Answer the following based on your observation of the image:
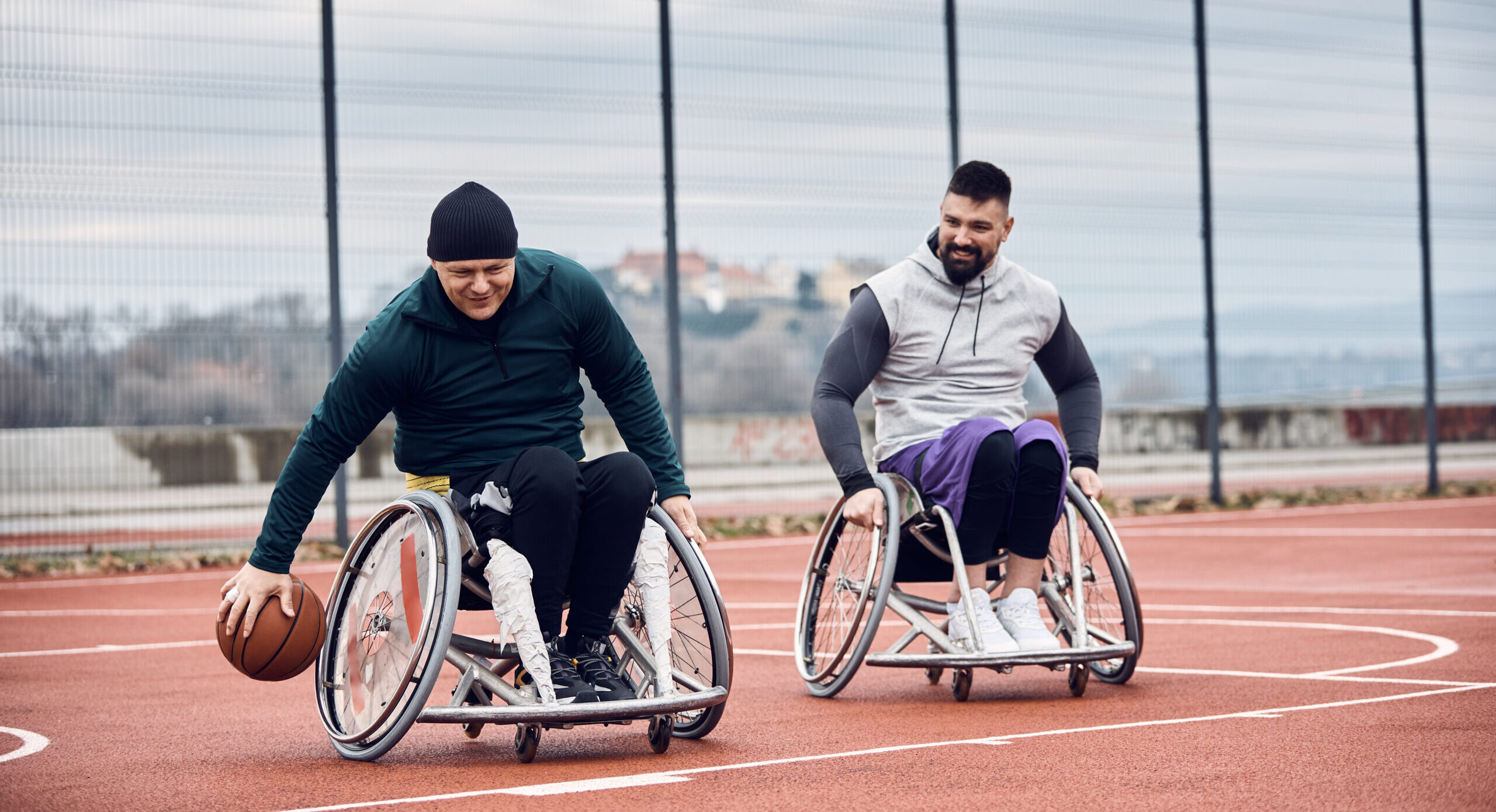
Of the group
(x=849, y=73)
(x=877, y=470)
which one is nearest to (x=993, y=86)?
(x=849, y=73)

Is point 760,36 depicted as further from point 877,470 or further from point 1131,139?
point 877,470

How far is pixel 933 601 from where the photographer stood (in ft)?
17.0

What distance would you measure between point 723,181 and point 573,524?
8.74 meters

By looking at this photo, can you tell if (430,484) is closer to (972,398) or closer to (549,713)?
(549,713)

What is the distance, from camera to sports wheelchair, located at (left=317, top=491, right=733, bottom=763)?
383cm

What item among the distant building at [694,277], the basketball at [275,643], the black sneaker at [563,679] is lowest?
the black sneaker at [563,679]

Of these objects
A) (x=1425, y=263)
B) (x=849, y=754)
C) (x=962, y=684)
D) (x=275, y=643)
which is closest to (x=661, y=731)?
(x=849, y=754)

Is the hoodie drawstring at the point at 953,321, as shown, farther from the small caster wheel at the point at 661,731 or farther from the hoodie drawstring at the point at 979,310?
the small caster wheel at the point at 661,731

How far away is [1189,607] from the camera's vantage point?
297 inches

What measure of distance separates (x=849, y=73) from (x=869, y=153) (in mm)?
608

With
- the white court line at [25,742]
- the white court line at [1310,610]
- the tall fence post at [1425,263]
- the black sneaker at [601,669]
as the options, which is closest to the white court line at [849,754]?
the black sneaker at [601,669]

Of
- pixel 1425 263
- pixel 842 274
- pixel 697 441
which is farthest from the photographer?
pixel 1425 263

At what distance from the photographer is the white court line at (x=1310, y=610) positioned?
6816mm

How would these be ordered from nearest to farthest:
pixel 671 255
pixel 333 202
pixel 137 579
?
pixel 137 579 → pixel 333 202 → pixel 671 255
